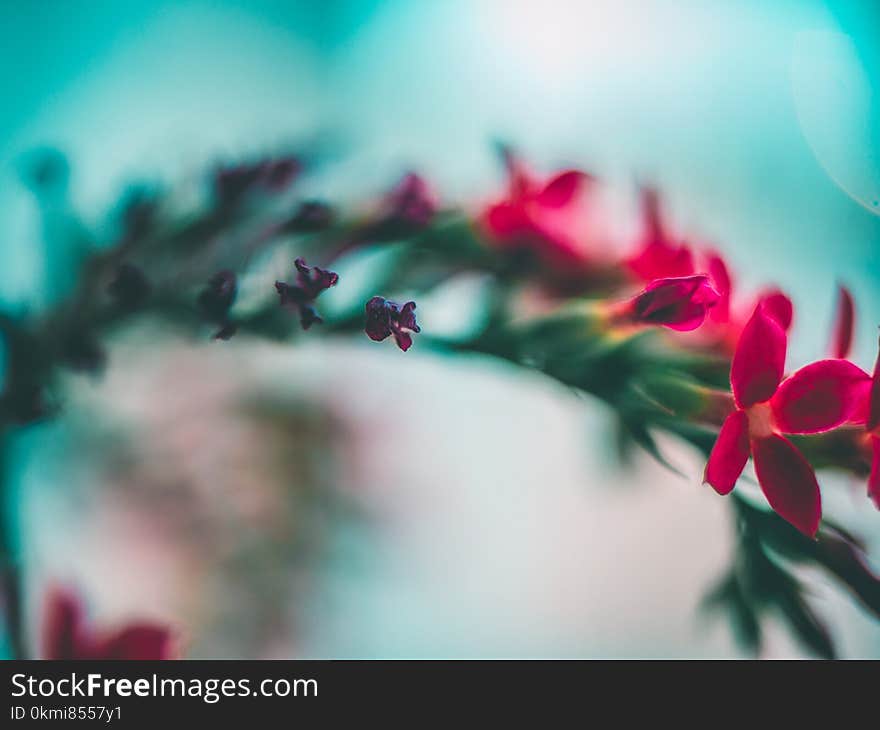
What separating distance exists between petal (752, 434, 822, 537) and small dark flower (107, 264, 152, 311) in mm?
368

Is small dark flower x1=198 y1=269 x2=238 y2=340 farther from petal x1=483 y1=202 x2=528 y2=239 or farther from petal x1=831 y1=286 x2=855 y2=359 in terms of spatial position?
petal x1=831 y1=286 x2=855 y2=359

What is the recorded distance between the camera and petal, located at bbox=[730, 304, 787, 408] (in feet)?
1.17

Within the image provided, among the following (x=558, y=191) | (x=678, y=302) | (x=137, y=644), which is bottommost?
(x=137, y=644)

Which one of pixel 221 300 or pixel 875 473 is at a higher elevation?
pixel 221 300

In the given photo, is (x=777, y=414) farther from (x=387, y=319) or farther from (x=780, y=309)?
(x=387, y=319)

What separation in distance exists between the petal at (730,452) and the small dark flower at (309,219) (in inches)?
10.6

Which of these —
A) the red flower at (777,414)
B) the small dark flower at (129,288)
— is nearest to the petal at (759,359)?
the red flower at (777,414)

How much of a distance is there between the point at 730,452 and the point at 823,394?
0.06 metres

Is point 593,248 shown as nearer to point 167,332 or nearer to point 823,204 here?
point 823,204

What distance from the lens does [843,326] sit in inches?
17.2

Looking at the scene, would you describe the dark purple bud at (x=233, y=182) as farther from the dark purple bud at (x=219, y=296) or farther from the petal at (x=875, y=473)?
the petal at (x=875, y=473)

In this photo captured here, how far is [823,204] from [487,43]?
0.25m

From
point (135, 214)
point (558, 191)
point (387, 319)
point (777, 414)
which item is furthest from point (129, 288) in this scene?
point (777, 414)
